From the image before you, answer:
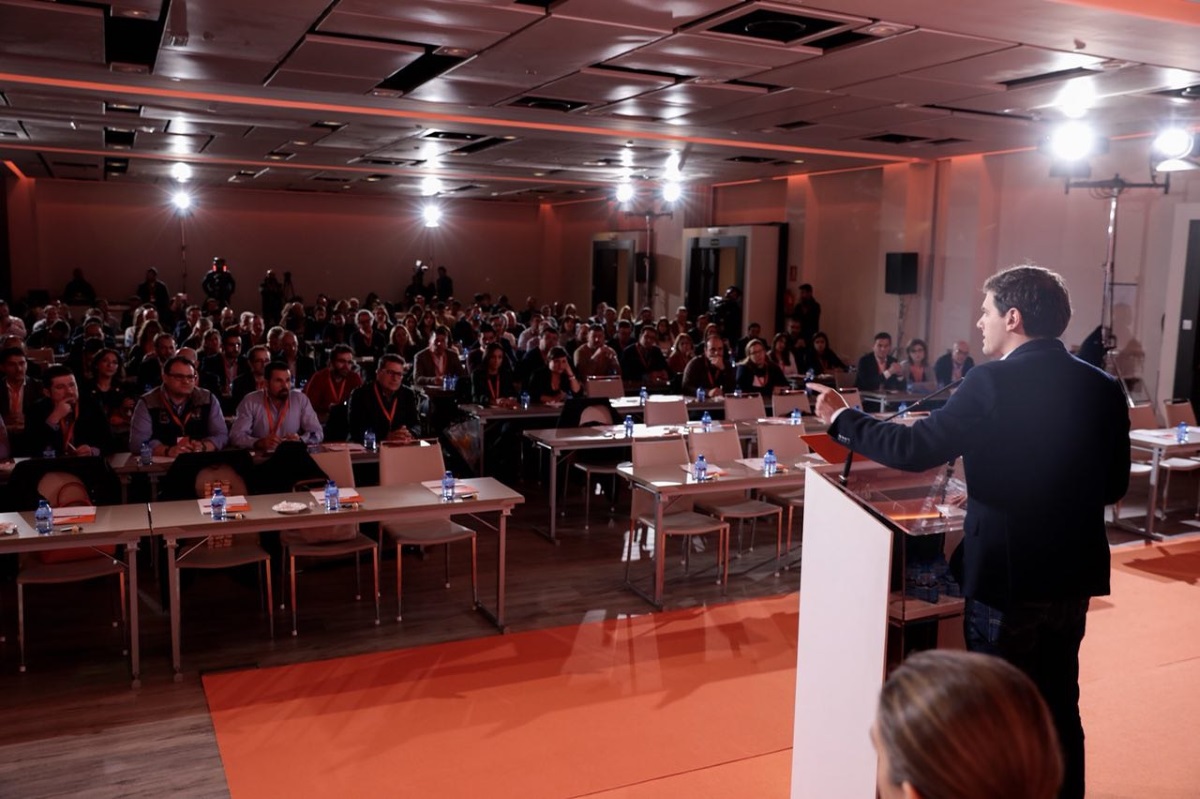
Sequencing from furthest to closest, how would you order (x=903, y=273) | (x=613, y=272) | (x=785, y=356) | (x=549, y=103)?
(x=613, y=272) < (x=903, y=273) < (x=785, y=356) < (x=549, y=103)

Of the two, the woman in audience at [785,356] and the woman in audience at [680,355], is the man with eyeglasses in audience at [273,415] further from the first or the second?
the woman in audience at [785,356]

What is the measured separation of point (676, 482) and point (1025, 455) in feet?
11.9

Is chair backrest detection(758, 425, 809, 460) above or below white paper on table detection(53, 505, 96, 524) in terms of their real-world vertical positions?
above

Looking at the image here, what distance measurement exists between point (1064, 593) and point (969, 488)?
0.40 metres

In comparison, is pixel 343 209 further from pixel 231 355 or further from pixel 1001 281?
pixel 1001 281

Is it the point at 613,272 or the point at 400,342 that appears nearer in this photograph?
the point at 400,342

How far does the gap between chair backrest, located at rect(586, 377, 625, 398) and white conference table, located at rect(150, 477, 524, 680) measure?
12.4 ft

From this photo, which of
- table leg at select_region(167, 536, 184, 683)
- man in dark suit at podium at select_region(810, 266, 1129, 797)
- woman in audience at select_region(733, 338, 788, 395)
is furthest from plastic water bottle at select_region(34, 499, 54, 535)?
woman in audience at select_region(733, 338, 788, 395)

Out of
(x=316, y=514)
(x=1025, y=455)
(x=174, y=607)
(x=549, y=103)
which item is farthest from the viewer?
(x=549, y=103)

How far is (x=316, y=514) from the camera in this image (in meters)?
5.37

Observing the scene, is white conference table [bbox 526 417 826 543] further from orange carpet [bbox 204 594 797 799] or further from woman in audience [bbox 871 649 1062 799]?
woman in audience [bbox 871 649 1062 799]

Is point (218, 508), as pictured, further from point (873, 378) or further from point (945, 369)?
point (945, 369)

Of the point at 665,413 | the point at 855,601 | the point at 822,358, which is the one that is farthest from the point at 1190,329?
the point at 855,601

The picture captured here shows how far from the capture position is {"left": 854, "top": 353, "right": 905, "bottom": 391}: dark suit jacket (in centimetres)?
1094
